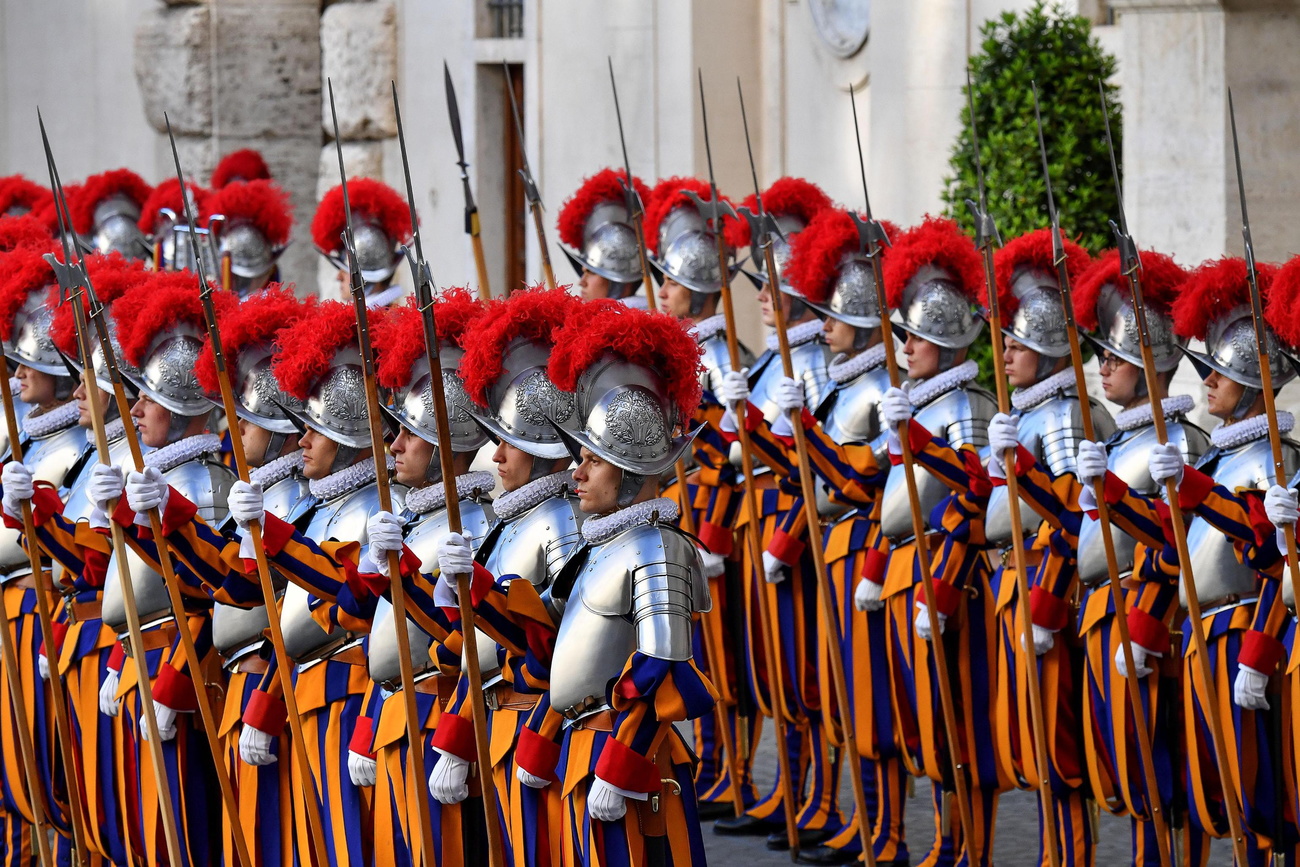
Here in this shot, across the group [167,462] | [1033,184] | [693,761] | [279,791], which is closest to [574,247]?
[1033,184]

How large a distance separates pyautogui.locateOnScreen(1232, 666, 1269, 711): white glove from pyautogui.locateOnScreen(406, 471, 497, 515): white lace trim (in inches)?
79.1

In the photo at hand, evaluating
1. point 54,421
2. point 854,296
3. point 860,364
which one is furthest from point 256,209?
point 860,364

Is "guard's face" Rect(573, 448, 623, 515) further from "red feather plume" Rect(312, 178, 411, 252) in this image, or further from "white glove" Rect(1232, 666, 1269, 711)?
"red feather plume" Rect(312, 178, 411, 252)

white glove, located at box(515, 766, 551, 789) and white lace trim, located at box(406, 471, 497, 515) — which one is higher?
white lace trim, located at box(406, 471, 497, 515)

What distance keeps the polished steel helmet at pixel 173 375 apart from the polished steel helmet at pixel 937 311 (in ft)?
7.43

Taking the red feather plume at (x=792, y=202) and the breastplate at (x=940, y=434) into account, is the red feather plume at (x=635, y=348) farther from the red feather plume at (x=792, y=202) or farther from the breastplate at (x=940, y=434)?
the red feather plume at (x=792, y=202)

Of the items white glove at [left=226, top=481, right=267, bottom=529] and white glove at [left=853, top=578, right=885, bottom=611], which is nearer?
white glove at [left=226, top=481, right=267, bottom=529]

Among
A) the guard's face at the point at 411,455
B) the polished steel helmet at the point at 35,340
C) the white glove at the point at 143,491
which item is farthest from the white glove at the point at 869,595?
the polished steel helmet at the point at 35,340

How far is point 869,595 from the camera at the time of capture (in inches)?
257

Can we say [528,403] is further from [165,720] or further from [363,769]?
[165,720]

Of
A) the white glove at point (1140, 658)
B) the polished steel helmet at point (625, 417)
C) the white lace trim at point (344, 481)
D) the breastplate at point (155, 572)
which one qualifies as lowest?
the white glove at point (1140, 658)

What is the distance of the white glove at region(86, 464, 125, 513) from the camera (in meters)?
4.86

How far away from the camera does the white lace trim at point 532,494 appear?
4.75 m

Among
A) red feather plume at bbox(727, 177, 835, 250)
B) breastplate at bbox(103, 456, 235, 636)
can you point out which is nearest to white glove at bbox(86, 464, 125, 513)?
breastplate at bbox(103, 456, 235, 636)
